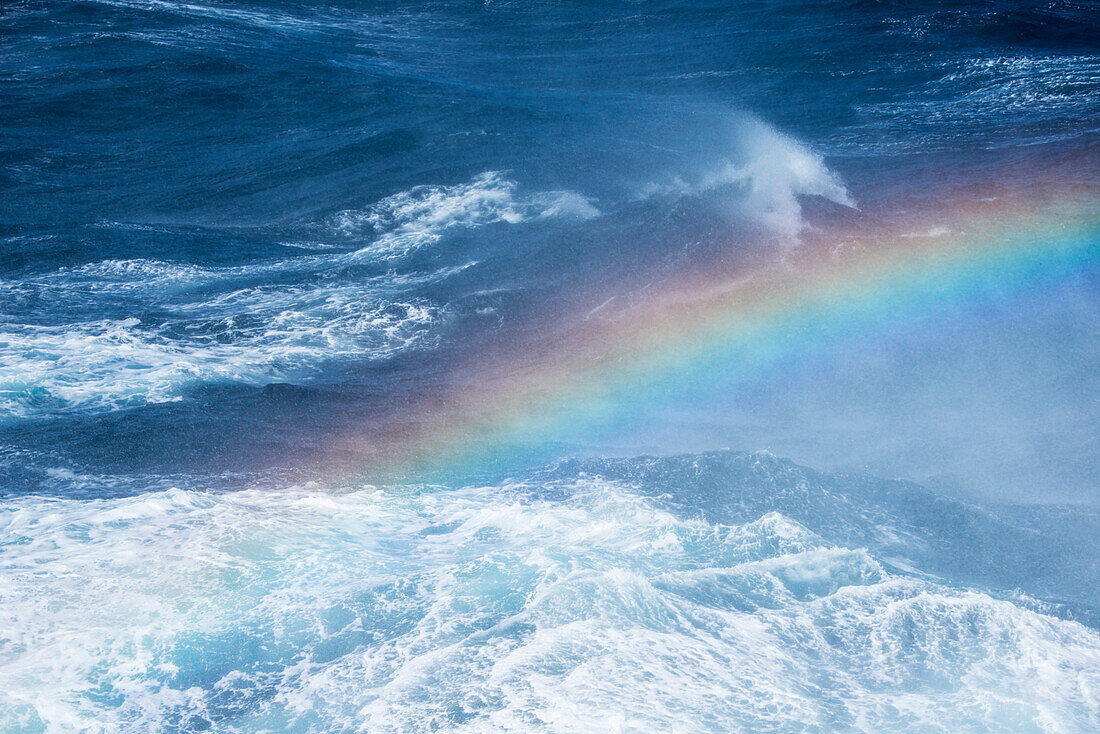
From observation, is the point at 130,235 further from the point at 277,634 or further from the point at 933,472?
the point at 933,472

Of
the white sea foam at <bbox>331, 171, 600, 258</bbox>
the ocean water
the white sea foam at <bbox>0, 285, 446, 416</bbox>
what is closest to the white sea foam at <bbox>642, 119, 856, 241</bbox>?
the ocean water

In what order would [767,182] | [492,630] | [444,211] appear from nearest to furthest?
1. [492,630]
2. [444,211]
3. [767,182]

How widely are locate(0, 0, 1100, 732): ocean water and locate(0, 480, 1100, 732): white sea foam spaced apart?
0.04 metres

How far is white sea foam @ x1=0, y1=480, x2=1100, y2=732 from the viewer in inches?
229

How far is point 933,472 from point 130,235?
49.0 ft

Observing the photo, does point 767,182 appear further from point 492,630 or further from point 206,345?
point 492,630

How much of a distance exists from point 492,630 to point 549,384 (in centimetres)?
554

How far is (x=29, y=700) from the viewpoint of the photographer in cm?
591

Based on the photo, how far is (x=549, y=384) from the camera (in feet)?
39.1

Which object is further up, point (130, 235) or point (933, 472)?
point (130, 235)

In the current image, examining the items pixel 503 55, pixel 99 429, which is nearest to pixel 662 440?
pixel 99 429

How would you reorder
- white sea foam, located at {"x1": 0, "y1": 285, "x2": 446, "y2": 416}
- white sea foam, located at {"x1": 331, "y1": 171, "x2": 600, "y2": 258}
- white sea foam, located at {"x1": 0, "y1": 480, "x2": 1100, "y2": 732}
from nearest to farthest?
white sea foam, located at {"x1": 0, "y1": 480, "x2": 1100, "y2": 732}, white sea foam, located at {"x1": 0, "y1": 285, "x2": 446, "y2": 416}, white sea foam, located at {"x1": 331, "y1": 171, "x2": 600, "y2": 258}

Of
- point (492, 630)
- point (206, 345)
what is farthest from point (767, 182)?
point (492, 630)

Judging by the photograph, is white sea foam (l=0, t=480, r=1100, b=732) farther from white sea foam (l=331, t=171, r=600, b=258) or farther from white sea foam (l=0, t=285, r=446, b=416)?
white sea foam (l=331, t=171, r=600, b=258)
